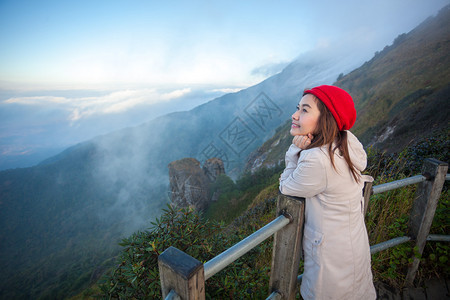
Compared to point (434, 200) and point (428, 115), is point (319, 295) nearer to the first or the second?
point (434, 200)

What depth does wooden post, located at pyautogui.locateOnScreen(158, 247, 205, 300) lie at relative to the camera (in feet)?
2.48

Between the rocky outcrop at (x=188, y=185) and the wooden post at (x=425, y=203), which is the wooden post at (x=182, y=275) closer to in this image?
the wooden post at (x=425, y=203)

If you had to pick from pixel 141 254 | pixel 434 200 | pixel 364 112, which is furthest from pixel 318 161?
pixel 364 112

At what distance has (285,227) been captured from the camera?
1.36m

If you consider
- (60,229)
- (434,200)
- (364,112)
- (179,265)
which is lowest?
(60,229)

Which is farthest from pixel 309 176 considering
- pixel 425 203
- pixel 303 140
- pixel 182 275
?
pixel 425 203

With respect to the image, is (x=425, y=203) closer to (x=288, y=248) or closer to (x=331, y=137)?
(x=331, y=137)

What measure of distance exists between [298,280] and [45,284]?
175 ft

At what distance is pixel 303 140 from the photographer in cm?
142

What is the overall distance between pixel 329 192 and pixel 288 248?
0.46 m

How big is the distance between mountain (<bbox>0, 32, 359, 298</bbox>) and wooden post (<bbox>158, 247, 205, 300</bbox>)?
120 ft

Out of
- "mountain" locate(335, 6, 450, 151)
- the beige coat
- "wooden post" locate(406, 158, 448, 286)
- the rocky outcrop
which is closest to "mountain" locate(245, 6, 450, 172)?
"mountain" locate(335, 6, 450, 151)

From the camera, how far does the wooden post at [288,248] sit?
1298 mm

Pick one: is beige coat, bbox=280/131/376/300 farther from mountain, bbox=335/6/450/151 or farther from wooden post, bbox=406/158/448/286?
mountain, bbox=335/6/450/151
